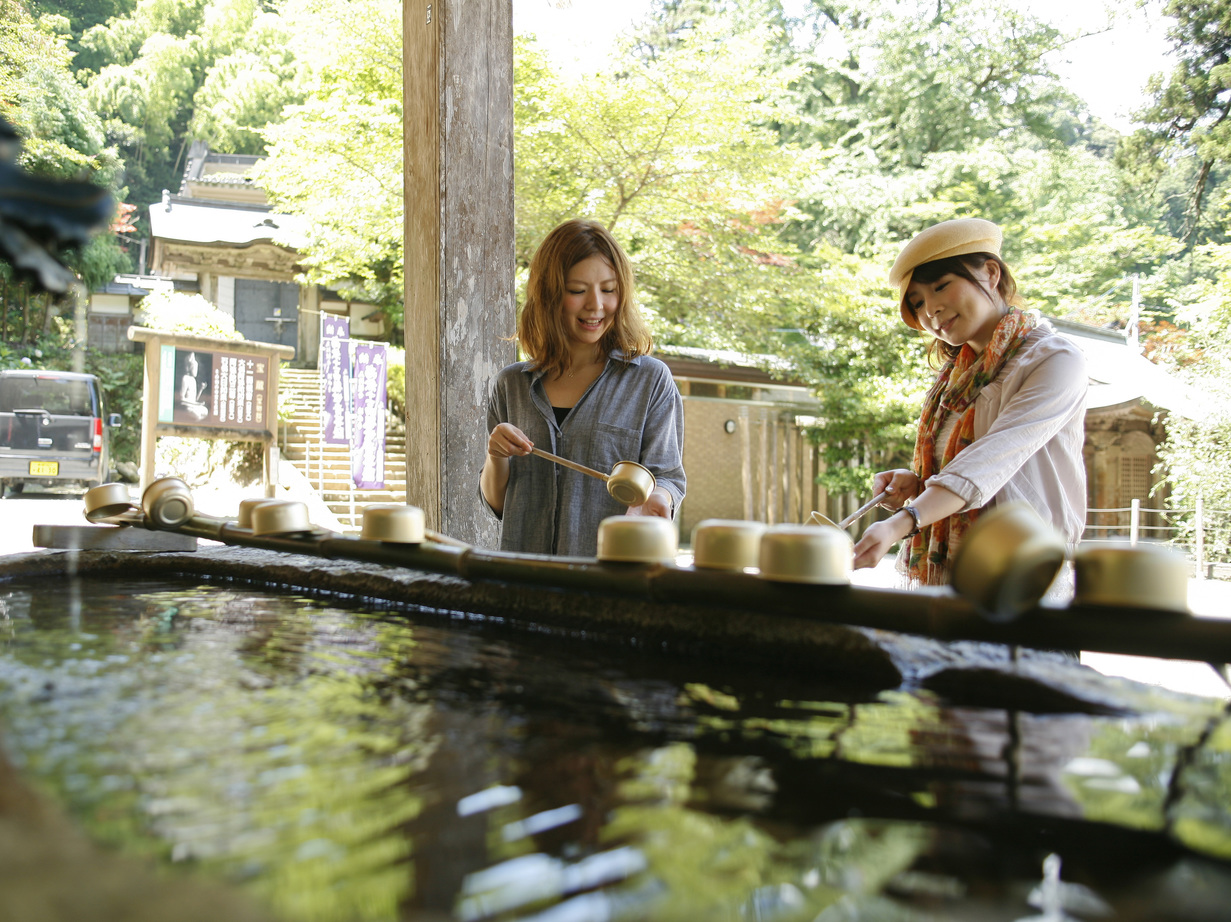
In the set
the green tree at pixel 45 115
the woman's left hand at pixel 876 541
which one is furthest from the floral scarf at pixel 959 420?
the green tree at pixel 45 115

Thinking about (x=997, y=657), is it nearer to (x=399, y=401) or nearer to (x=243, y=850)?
(x=243, y=850)

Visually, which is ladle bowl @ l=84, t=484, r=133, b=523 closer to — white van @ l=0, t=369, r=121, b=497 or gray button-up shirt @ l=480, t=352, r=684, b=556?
gray button-up shirt @ l=480, t=352, r=684, b=556

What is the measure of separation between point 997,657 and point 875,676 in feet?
0.45

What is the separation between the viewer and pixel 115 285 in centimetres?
2072

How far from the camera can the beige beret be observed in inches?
81.5

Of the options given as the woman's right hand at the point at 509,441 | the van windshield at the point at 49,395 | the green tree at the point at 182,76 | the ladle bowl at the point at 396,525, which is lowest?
the ladle bowl at the point at 396,525

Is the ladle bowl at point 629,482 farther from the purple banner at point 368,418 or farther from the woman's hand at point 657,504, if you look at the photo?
the purple banner at point 368,418

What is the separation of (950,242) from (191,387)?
7103 mm

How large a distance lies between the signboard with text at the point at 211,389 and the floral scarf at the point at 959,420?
268 inches

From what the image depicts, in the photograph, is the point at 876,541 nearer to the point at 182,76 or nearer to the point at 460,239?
the point at 460,239

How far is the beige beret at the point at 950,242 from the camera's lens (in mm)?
2070

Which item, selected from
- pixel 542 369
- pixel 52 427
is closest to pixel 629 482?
pixel 542 369

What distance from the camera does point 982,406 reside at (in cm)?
212

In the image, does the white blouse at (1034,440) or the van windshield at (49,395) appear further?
the van windshield at (49,395)
